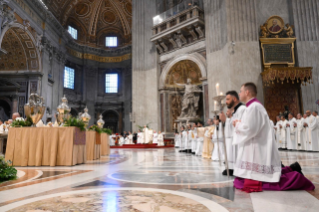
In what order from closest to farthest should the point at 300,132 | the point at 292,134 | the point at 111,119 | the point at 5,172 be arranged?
1. the point at 5,172
2. the point at 300,132
3. the point at 292,134
4. the point at 111,119

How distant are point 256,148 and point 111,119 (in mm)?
24107

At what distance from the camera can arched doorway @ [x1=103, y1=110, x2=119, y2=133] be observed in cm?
2586

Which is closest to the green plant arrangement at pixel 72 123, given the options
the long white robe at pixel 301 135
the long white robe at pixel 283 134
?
the long white robe at pixel 301 135

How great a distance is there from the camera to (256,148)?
2.79 meters

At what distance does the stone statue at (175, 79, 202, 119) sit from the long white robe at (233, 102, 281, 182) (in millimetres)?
12770


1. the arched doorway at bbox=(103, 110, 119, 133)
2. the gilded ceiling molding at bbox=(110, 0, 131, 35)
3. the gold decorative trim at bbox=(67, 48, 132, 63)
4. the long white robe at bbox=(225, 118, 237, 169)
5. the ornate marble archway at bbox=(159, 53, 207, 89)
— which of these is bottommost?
the long white robe at bbox=(225, 118, 237, 169)

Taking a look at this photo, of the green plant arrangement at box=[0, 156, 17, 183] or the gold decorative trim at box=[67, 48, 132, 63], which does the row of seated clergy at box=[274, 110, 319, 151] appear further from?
the gold decorative trim at box=[67, 48, 132, 63]

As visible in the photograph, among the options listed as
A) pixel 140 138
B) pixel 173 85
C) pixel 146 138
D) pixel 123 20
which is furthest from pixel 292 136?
pixel 123 20

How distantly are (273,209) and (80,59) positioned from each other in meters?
25.9

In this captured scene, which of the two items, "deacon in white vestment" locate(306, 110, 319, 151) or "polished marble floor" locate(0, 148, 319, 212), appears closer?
"polished marble floor" locate(0, 148, 319, 212)

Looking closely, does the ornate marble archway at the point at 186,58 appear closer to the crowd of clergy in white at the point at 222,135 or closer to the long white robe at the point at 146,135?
the long white robe at the point at 146,135

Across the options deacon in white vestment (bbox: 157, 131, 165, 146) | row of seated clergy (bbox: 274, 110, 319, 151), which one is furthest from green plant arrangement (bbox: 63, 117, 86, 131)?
deacon in white vestment (bbox: 157, 131, 165, 146)

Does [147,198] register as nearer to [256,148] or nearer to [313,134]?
[256,148]

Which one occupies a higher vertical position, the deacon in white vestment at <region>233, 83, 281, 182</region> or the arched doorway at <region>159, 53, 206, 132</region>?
the arched doorway at <region>159, 53, 206, 132</region>
